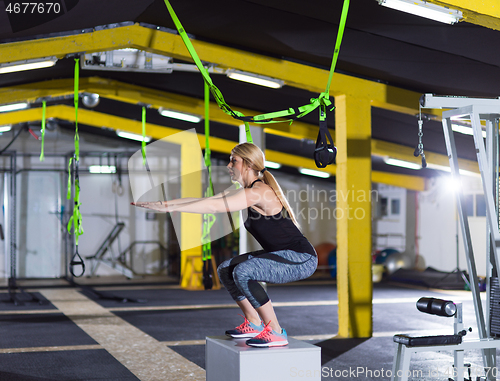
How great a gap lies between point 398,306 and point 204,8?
19.9 ft

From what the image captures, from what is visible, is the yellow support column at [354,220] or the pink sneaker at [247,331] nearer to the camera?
the pink sneaker at [247,331]

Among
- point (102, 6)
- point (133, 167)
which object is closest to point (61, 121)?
point (133, 167)

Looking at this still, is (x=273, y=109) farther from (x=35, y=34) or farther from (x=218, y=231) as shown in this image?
(x=218, y=231)

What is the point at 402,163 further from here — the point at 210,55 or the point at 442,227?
the point at 210,55

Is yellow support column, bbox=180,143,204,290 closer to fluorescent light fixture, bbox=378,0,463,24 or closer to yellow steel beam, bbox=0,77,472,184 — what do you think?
yellow steel beam, bbox=0,77,472,184

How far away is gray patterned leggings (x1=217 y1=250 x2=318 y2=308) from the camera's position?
3.09 m

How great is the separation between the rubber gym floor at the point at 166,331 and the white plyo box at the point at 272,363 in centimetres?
7

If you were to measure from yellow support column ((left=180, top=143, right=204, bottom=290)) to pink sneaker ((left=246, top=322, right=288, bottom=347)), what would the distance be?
368 inches

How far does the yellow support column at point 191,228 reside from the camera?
12.5 meters

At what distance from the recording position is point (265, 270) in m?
3.10

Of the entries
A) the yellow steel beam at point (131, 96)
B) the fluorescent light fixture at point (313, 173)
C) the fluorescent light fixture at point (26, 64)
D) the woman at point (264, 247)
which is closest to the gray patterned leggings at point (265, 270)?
the woman at point (264, 247)

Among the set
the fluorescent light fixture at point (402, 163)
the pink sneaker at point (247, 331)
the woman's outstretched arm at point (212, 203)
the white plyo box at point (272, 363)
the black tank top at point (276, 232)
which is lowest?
the white plyo box at point (272, 363)

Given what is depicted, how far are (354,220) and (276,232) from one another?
12.2 ft

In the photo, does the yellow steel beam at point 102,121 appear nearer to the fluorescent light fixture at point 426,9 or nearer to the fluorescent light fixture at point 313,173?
the fluorescent light fixture at point 313,173
